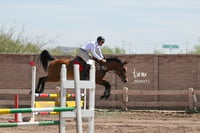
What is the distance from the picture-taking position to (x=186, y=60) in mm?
26875

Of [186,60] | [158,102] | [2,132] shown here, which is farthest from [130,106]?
[2,132]

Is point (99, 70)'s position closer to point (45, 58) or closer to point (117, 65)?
point (117, 65)

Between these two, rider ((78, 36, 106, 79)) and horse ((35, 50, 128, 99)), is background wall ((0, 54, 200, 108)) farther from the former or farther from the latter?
rider ((78, 36, 106, 79))

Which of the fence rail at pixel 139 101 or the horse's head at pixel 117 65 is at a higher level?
the horse's head at pixel 117 65

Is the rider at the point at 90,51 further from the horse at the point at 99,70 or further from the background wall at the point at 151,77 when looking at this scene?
the background wall at the point at 151,77

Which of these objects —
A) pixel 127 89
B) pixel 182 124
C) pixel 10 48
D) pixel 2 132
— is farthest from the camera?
pixel 10 48

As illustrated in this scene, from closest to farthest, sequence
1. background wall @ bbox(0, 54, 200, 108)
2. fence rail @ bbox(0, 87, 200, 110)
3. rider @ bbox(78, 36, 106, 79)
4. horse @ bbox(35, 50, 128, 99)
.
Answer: rider @ bbox(78, 36, 106, 79) < horse @ bbox(35, 50, 128, 99) < fence rail @ bbox(0, 87, 200, 110) < background wall @ bbox(0, 54, 200, 108)

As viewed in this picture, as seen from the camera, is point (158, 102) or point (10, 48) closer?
point (158, 102)

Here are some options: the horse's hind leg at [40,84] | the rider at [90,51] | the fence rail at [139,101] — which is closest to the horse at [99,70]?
the horse's hind leg at [40,84]

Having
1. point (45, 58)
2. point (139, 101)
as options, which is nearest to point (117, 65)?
point (45, 58)

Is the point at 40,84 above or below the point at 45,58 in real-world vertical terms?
below

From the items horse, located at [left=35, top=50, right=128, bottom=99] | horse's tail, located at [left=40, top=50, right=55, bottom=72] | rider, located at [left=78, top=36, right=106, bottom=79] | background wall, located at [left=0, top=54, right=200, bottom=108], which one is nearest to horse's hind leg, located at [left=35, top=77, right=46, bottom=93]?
horse, located at [left=35, top=50, right=128, bottom=99]

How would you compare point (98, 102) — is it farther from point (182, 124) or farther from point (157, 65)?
point (182, 124)

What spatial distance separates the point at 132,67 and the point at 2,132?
1297cm
